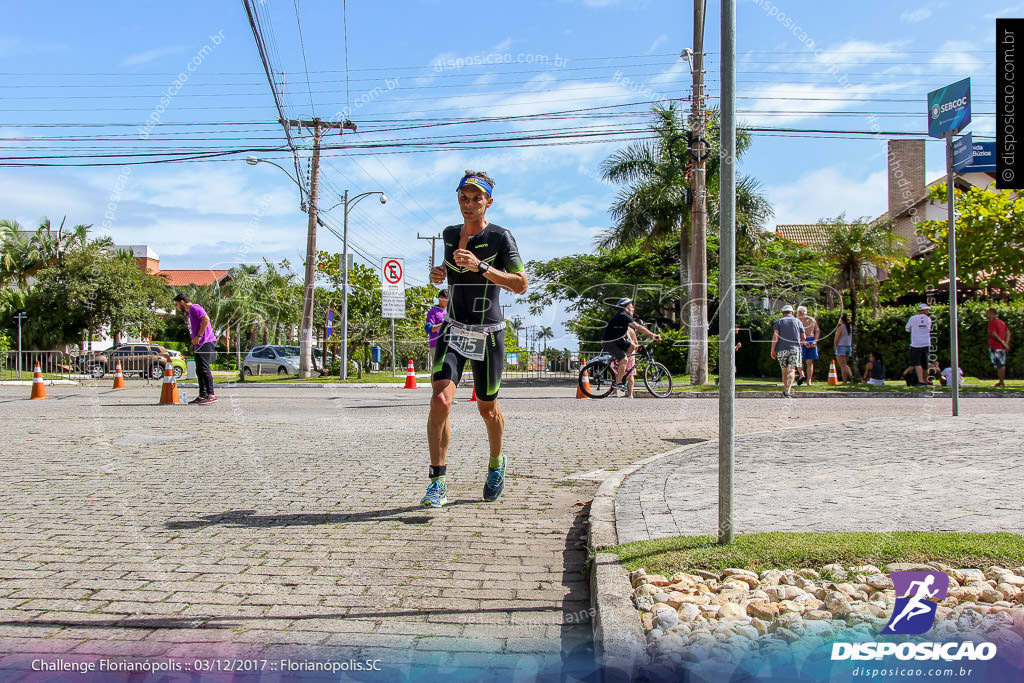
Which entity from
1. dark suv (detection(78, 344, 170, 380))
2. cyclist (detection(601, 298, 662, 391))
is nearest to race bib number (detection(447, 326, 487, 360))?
cyclist (detection(601, 298, 662, 391))

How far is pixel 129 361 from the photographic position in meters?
31.2

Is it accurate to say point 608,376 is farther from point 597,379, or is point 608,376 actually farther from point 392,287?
point 392,287

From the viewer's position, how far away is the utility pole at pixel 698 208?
1745 centimetres

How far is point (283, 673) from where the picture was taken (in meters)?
2.46

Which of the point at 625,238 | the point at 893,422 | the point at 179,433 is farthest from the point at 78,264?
the point at 893,422

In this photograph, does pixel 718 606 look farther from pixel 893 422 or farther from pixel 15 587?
pixel 893 422

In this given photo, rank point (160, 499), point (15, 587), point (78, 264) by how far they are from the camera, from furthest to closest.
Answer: point (78, 264) < point (160, 499) < point (15, 587)

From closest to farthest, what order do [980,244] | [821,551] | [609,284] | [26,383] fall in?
[821,551] → [980,244] → [26,383] → [609,284]

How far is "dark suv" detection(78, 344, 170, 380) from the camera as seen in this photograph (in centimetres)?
2908

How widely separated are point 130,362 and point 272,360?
6.38 m

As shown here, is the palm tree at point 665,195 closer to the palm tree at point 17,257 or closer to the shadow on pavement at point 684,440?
the shadow on pavement at point 684,440

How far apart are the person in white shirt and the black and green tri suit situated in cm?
1358

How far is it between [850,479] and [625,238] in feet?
62.3

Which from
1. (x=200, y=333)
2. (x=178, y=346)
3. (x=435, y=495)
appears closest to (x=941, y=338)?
(x=200, y=333)
